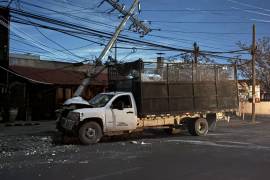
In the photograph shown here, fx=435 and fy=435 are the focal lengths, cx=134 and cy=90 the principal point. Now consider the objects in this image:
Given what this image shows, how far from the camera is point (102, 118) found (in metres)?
16.9

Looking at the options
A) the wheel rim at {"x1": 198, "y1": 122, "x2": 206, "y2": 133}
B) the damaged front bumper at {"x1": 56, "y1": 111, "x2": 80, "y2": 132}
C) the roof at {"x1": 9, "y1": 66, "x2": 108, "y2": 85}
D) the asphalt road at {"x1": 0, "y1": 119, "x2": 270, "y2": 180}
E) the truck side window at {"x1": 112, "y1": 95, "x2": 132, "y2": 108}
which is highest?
the roof at {"x1": 9, "y1": 66, "x2": 108, "y2": 85}

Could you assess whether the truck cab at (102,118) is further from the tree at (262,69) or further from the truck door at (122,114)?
the tree at (262,69)

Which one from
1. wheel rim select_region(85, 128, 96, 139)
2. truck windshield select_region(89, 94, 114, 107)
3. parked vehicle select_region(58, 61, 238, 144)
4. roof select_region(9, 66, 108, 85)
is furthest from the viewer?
roof select_region(9, 66, 108, 85)

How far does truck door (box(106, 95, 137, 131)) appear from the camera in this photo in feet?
56.6

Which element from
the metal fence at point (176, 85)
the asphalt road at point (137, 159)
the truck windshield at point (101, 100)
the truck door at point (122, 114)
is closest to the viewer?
the asphalt road at point (137, 159)

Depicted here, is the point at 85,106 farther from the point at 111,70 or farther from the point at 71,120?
the point at 111,70

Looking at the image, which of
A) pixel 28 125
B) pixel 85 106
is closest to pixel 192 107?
pixel 85 106

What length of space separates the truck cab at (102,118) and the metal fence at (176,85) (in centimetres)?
67

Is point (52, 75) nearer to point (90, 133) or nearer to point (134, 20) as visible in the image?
point (134, 20)

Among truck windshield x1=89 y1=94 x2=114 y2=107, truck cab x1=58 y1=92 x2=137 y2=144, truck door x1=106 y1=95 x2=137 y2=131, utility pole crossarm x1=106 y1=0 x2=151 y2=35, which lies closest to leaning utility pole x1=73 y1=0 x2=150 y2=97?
utility pole crossarm x1=106 y1=0 x2=151 y2=35

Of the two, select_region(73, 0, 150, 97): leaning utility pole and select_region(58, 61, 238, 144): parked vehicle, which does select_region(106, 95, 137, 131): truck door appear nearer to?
select_region(58, 61, 238, 144): parked vehicle

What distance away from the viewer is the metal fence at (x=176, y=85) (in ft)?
60.7

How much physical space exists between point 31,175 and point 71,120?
6.37 m

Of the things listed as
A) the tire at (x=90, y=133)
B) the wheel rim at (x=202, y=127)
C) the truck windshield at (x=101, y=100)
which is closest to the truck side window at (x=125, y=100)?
the truck windshield at (x=101, y=100)
